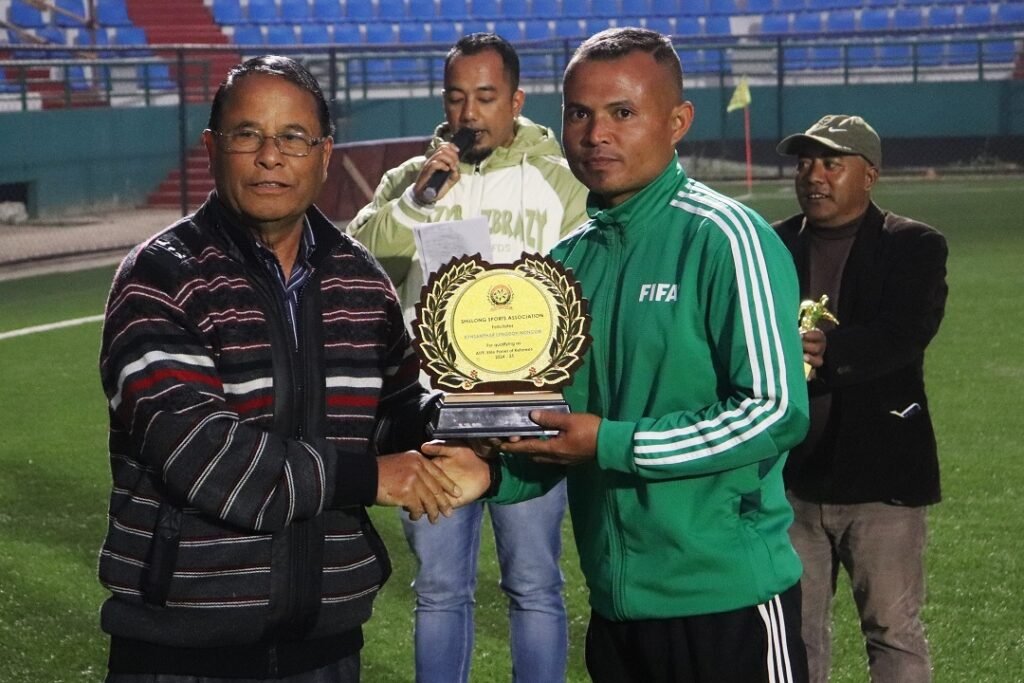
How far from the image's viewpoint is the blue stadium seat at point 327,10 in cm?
2973

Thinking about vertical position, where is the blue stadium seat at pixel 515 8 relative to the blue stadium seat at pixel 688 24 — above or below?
above

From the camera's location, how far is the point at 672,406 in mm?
2648

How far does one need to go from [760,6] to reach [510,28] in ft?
16.1

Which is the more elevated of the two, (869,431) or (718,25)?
(718,25)

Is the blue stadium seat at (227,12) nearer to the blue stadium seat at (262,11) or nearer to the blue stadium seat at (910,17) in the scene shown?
the blue stadium seat at (262,11)

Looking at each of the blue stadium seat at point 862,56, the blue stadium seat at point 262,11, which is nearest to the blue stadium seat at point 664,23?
the blue stadium seat at point 862,56

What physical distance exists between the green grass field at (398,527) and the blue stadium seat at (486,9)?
19196 millimetres

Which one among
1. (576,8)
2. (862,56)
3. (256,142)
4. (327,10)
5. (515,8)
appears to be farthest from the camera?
(515,8)

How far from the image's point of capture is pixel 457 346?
280 cm

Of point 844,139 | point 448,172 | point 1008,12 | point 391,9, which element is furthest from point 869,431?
point 391,9

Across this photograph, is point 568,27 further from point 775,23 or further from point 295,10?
point 295,10

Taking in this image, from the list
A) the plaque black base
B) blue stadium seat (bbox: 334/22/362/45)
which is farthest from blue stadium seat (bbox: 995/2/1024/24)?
the plaque black base

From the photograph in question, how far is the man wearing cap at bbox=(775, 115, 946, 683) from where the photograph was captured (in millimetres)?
3885

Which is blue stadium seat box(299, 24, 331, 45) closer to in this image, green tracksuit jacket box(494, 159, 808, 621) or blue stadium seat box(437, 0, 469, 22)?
blue stadium seat box(437, 0, 469, 22)
